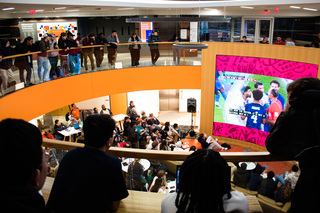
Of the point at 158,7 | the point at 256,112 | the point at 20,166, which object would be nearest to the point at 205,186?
the point at 20,166

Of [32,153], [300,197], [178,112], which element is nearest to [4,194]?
[32,153]

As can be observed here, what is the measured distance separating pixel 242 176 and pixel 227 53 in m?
10.4

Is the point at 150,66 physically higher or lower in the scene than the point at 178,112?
higher

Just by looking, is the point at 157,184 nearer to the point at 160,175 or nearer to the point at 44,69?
the point at 160,175

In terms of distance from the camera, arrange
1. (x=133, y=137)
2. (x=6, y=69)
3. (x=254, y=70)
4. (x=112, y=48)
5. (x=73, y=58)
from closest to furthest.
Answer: (x=6, y=69) → (x=133, y=137) → (x=73, y=58) → (x=254, y=70) → (x=112, y=48)

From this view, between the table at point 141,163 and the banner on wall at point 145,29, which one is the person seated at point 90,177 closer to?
the table at point 141,163

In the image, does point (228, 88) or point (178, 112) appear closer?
point (228, 88)

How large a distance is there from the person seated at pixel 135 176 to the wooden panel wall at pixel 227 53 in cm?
942

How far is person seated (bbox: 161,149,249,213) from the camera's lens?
5.51ft

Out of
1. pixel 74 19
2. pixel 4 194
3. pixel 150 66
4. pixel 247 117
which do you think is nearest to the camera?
pixel 4 194

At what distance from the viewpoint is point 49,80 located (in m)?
11.1

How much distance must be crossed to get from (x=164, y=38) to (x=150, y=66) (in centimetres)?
581

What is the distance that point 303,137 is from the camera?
204 cm

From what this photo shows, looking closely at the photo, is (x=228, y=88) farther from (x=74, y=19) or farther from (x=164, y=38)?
(x=74, y=19)
